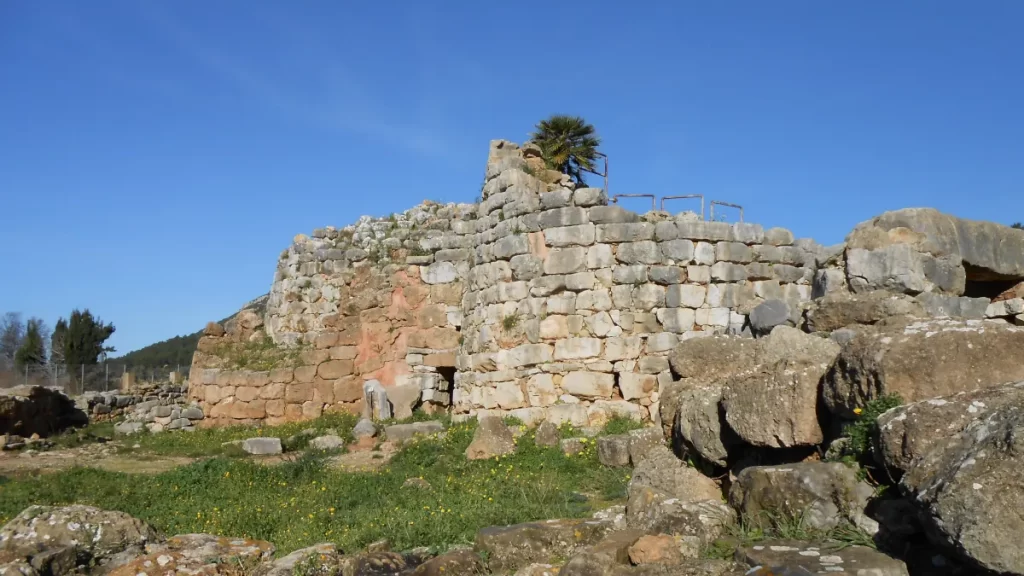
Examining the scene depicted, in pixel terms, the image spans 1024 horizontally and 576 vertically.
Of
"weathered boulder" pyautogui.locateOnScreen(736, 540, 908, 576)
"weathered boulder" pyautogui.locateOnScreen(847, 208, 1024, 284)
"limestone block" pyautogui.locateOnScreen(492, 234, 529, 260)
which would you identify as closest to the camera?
"weathered boulder" pyautogui.locateOnScreen(736, 540, 908, 576)

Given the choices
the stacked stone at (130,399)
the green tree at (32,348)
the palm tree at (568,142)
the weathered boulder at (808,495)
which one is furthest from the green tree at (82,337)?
the weathered boulder at (808,495)

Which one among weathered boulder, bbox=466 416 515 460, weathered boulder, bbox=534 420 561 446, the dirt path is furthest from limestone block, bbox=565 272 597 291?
the dirt path

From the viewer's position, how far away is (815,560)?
15.8ft

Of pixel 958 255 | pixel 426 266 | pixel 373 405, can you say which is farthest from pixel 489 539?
pixel 426 266

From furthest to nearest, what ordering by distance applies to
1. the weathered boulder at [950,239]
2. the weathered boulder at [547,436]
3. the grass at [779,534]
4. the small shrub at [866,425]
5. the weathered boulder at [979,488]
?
the weathered boulder at [547,436]
the weathered boulder at [950,239]
the small shrub at [866,425]
the grass at [779,534]
the weathered boulder at [979,488]

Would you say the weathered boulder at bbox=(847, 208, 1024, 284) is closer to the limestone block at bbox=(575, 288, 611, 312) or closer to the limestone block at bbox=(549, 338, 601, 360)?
the limestone block at bbox=(575, 288, 611, 312)

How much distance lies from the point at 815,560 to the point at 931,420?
105 cm

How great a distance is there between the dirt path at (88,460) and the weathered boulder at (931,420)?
37.8 feet

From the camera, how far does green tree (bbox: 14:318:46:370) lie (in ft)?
150

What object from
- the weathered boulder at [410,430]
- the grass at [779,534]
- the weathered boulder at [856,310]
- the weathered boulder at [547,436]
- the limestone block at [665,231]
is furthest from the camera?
the weathered boulder at [410,430]

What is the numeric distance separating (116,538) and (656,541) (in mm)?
5668

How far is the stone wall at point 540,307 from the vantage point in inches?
498

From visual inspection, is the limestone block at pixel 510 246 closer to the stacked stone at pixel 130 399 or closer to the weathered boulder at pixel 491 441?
the weathered boulder at pixel 491 441

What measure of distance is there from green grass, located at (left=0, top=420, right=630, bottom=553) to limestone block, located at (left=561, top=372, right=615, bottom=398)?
119cm
